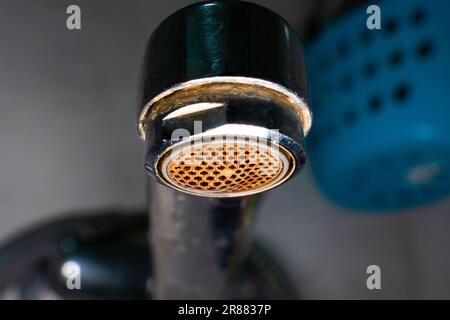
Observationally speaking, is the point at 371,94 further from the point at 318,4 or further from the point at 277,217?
the point at 277,217

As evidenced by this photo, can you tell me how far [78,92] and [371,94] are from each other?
1.08ft

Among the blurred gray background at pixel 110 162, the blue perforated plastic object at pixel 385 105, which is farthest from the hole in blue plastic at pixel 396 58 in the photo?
the blurred gray background at pixel 110 162

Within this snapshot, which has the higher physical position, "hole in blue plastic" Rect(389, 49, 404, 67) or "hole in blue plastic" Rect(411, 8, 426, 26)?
"hole in blue plastic" Rect(411, 8, 426, 26)

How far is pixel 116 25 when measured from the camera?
63 centimetres

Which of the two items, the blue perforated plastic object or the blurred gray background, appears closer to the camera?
the blue perforated plastic object

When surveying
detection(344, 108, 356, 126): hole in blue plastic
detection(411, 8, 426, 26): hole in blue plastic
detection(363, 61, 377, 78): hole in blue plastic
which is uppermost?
detection(411, 8, 426, 26): hole in blue plastic

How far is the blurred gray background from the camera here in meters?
0.62

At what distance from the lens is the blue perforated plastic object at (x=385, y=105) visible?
49cm

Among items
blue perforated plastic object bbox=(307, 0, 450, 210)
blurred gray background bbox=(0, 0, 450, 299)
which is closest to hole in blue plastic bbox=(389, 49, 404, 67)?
blue perforated plastic object bbox=(307, 0, 450, 210)

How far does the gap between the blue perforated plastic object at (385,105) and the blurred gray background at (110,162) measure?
0.30 feet

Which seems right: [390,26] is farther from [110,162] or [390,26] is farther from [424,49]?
[110,162]

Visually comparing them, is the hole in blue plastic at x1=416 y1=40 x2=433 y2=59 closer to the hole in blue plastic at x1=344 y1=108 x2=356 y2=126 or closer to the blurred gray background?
the hole in blue plastic at x1=344 y1=108 x2=356 y2=126

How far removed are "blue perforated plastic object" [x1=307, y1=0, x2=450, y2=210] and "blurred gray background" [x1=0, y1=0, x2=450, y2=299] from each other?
0.09m

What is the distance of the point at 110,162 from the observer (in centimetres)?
72
